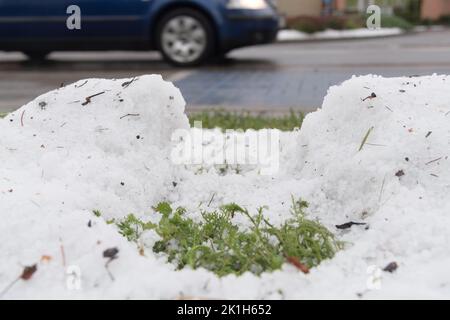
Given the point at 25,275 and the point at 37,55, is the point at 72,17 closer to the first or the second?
the point at 37,55

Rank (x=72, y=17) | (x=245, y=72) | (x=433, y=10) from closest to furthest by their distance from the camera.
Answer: (x=245, y=72) < (x=72, y=17) < (x=433, y=10)

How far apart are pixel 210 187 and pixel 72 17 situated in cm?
763

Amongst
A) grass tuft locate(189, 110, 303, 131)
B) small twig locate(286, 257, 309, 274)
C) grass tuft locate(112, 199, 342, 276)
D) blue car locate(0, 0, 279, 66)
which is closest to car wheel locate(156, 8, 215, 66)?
blue car locate(0, 0, 279, 66)

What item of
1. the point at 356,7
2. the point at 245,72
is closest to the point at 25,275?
the point at 245,72

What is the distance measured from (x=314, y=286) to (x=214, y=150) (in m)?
1.35

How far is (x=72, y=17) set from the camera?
32.3ft

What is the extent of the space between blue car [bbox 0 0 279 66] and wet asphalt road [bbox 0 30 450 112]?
0.34 m

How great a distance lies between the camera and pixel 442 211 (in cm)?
233

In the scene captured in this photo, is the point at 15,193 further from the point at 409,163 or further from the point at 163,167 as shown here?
the point at 409,163

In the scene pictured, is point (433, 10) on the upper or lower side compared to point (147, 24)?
lower

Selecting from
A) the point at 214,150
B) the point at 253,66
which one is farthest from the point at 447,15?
the point at 214,150

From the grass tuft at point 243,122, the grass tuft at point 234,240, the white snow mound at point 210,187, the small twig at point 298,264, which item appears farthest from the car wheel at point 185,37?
the small twig at point 298,264

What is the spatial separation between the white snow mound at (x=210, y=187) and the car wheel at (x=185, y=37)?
643 centimetres

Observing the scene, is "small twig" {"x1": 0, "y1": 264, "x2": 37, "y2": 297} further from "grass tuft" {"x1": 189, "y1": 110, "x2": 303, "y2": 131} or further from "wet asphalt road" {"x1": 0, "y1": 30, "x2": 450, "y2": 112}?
"wet asphalt road" {"x1": 0, "y1": 30, "x2": 450, "y2": 112}
